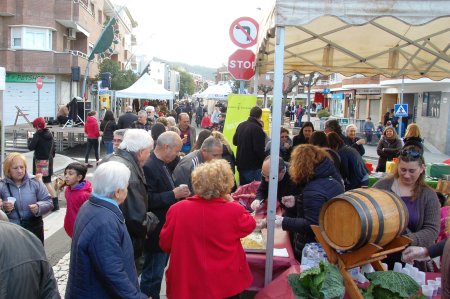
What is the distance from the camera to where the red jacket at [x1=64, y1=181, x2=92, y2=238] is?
4648mm

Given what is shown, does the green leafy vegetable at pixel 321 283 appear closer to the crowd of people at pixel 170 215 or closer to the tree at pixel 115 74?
the crowd of people at pixel 170 215

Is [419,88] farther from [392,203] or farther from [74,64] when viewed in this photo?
[392,203]

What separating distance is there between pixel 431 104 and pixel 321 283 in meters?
26.9

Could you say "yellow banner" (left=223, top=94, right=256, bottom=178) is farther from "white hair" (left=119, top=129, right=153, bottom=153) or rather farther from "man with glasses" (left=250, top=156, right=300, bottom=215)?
"white hair" (left=119, top=129, right=153, bottom=153)

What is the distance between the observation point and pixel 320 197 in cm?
368

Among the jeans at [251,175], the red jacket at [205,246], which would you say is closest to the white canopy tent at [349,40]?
the red jacket at [205,246]

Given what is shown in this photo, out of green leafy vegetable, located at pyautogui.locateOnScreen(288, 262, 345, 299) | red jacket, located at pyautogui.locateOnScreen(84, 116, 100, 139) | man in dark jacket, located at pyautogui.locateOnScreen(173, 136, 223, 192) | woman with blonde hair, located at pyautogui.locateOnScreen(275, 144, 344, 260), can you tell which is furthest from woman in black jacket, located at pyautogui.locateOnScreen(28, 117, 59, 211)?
green leafy vegetable, located at pyautogui.locateOnScreen(288, 262, 345, 299)

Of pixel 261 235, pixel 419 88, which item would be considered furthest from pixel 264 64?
pixel 419 88

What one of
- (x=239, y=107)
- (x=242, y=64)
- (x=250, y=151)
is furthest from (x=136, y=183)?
(x=239, y=107)

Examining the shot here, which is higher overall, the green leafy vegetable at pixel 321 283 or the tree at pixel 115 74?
the tree at pixel 115 74

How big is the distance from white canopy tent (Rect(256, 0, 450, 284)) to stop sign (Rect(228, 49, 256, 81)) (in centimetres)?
22

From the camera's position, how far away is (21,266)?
200 cm

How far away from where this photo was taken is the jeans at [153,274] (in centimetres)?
418

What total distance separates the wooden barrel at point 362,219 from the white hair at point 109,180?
134 cm
